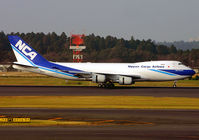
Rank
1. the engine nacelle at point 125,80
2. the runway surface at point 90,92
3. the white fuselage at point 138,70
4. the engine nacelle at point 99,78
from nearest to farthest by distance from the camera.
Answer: the runway surface at point 90,92 < the engine nacelle at point 125,80 < the engine nacelle at point 99,78 < the white fuselage at point 138,70

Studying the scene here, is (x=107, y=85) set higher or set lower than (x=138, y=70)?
lower

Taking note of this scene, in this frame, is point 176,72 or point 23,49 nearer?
point 176,72

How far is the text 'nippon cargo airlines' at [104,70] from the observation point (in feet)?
151

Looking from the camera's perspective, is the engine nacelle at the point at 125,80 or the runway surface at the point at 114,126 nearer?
the runway surface at the point at 114,126

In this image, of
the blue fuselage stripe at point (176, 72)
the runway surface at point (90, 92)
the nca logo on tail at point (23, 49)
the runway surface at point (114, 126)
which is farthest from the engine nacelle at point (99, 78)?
the runway surface at point (114, 126)

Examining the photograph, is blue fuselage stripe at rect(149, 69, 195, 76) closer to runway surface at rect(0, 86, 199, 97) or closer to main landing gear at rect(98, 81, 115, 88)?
runway surface at rect(0, 86, 199, 97)

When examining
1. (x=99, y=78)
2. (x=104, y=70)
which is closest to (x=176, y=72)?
(x=104, y=70)

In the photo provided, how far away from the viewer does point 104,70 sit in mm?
47406

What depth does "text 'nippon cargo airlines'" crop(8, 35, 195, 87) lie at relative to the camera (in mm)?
45938

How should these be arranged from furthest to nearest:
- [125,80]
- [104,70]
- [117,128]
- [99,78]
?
[104,70] < [99,78] < [125,80] < [117,128]

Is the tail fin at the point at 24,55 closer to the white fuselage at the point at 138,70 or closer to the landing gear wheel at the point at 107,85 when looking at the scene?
the white fuselage at the point at 138,70

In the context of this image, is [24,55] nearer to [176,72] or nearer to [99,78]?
[99,78]

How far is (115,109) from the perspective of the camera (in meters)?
24.7

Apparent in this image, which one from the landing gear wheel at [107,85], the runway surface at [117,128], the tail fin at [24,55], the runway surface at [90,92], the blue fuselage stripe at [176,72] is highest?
the tail fin at [24,55]
